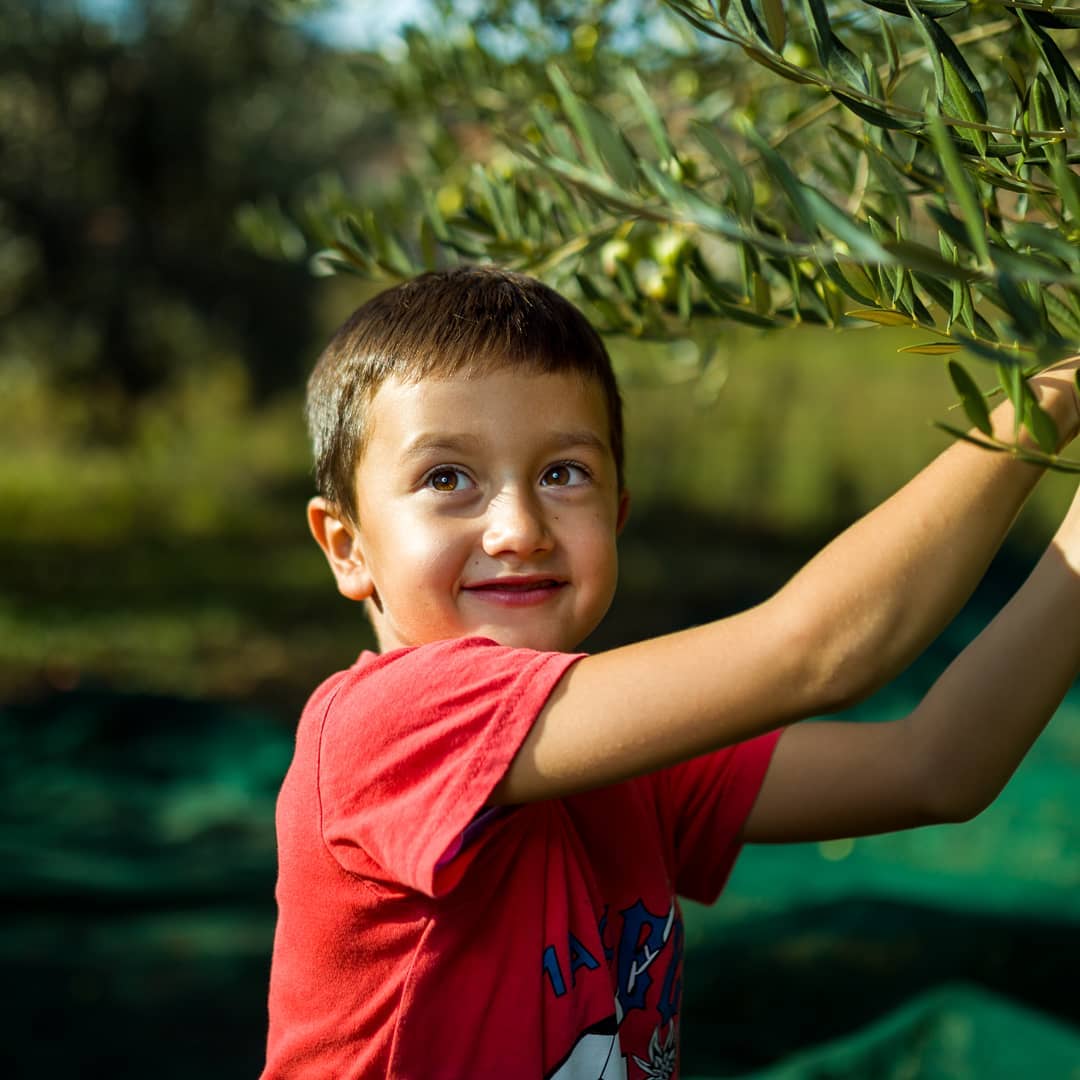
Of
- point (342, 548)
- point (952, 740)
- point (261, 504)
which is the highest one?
point (261, 504)

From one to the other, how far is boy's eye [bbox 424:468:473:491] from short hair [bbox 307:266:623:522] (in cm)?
9

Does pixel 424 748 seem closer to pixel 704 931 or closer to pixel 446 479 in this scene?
pixel 446 479

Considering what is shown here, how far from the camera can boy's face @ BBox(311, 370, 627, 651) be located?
1.24m

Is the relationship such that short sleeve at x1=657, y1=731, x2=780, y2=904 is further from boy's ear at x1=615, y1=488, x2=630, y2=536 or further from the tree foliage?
the tree foliage

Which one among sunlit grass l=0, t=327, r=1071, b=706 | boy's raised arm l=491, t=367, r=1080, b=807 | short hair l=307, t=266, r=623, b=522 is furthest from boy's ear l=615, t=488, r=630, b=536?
sunlit grass l=0, t=327, r=1071, b=706

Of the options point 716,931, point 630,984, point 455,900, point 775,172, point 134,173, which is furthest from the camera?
point 134,173

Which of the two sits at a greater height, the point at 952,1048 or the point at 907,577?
the point at 907,577

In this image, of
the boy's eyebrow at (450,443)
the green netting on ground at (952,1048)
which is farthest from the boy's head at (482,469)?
the green netting on ground at (952,1048)

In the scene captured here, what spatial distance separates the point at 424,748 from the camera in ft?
3.58

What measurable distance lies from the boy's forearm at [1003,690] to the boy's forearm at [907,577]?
10 cm

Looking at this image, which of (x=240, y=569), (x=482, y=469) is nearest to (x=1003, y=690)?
(x=482, y=469)

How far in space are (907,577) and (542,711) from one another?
30 centimetres

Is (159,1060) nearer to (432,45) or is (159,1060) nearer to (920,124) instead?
(432,45)

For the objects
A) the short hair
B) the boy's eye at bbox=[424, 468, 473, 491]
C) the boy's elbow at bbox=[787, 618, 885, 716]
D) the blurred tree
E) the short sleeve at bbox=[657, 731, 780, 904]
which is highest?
the blurred tree
